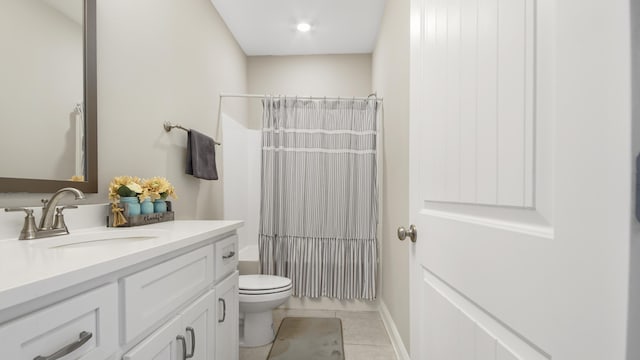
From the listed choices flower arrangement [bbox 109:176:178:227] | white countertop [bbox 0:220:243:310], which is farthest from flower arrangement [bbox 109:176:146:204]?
white countertop [bbox 0:220:243:310]

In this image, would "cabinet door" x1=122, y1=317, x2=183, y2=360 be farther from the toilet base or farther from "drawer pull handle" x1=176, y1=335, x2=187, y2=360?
the toilet base

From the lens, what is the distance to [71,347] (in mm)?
563

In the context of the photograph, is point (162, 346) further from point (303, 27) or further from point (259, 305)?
point (303, 27)

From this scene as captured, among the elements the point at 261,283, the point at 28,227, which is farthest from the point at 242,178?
the point at 28,227

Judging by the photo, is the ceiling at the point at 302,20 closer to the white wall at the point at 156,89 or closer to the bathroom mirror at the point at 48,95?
the white wall at the point at 156,89

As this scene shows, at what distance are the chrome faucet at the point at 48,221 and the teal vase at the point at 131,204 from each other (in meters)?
0.22

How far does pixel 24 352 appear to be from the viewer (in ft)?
1.62

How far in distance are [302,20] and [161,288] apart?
Result: 2451 millimetres

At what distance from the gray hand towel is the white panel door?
152cm

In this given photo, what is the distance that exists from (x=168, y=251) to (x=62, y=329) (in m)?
0.33

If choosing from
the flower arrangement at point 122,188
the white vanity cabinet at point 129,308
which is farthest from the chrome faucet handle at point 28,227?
the flower arrangement at point 122,188

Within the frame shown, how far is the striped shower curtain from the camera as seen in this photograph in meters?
2.49

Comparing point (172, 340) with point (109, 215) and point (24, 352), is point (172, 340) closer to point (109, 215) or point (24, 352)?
point (24, 352)

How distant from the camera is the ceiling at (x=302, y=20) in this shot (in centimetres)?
242
